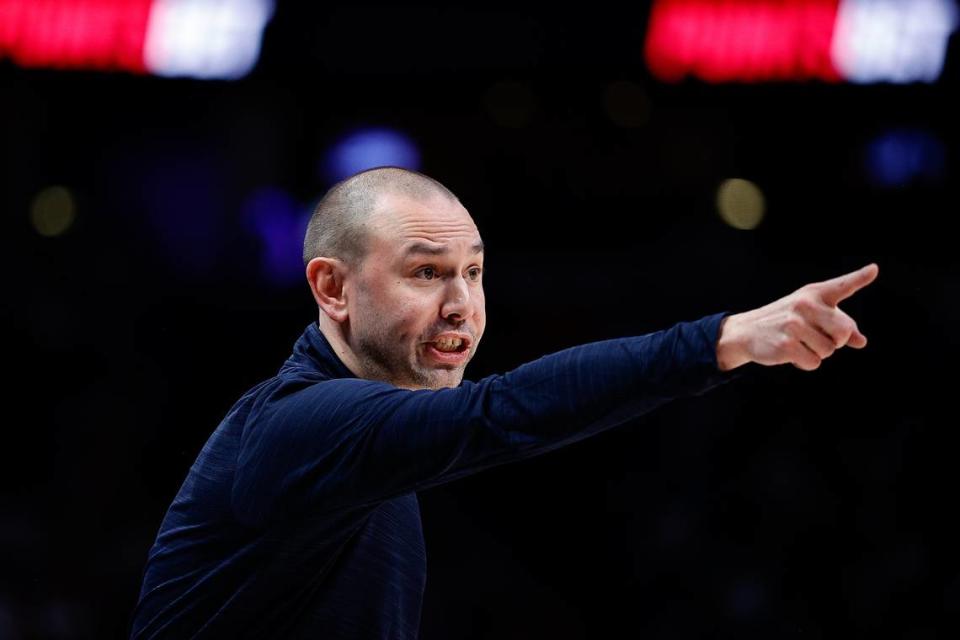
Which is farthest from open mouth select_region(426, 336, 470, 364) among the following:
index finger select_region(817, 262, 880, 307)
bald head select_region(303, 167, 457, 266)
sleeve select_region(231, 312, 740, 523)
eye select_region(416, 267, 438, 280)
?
index finger select_region(817, 262, 880, 307)

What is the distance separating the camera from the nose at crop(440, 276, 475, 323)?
99.7 inches

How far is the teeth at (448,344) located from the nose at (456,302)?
1.8 inches

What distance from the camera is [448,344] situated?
2.59 meters

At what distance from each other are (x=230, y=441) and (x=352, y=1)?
4.54 meters

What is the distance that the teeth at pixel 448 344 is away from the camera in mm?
2574

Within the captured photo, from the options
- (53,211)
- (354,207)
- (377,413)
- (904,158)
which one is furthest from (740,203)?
(377,413)

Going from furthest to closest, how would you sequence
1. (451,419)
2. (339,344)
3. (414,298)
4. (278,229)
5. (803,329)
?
(278,229) < (339,344) < (414,298) < (451,419) < (803,329)

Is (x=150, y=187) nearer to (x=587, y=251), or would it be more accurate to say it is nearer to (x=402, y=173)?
(x=587, y=251)

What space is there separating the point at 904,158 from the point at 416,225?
490 centimetres

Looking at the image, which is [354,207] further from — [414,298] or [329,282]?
[414,298]

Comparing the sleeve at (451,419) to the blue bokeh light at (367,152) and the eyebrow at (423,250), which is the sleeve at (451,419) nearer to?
the eyebrow at (423,250)

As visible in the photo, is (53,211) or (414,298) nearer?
(414,298)

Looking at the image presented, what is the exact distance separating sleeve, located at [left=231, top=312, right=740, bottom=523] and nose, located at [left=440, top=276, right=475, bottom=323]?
397mm

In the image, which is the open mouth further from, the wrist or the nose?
the wrist
